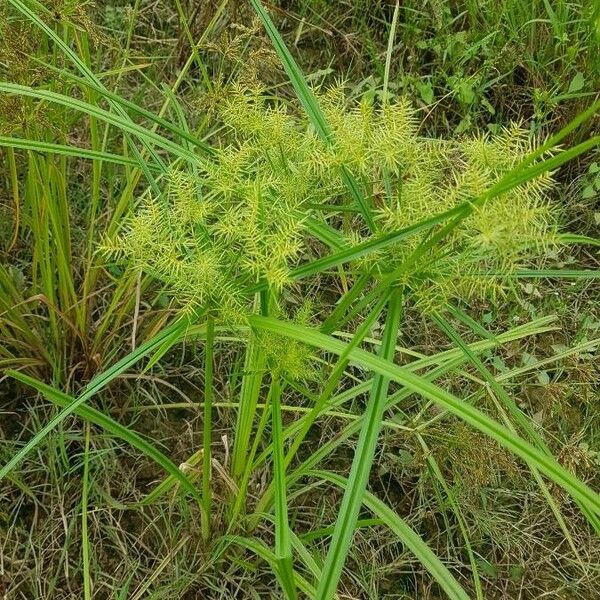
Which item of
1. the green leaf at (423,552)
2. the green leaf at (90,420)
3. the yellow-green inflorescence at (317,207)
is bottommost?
the green leaf at (423,552)

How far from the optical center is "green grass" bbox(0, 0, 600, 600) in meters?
0.75

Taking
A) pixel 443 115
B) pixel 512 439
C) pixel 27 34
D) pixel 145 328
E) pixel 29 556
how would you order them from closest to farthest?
pixel 512 439 < pixel 27 34 < pixel 29 556 < pixel 145 328 < pixel 443 115

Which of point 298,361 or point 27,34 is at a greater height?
point 27,34

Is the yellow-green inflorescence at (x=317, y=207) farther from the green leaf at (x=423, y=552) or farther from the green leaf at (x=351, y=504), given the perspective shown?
the green leaf at (x=423, y=552)

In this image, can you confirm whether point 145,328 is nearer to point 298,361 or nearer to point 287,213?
point 298,361

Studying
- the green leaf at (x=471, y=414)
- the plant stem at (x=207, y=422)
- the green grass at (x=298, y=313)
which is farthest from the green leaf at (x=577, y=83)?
the green leaf at (x=471, y=414)

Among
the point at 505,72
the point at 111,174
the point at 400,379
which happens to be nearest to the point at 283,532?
the point at 400,379

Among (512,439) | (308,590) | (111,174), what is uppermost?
(512,439)

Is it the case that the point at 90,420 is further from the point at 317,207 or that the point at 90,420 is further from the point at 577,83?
the point at 577,83

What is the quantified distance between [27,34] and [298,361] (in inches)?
22.5

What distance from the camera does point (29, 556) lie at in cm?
120

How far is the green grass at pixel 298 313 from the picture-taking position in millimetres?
752

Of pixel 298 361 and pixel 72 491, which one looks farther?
pixel 72 491

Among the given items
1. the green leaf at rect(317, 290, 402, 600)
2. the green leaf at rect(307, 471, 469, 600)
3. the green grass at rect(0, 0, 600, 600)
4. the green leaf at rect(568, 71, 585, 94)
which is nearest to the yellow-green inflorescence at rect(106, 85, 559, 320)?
the green grass at rect(0, 0, 600, 600)
